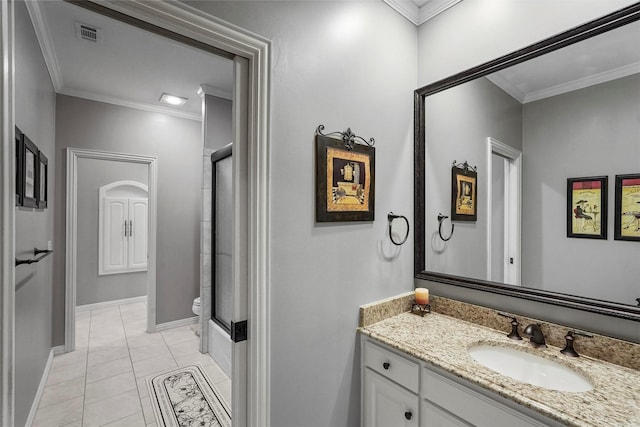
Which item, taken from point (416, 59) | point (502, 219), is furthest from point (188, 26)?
point (502, 219)

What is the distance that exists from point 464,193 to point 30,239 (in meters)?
2.80

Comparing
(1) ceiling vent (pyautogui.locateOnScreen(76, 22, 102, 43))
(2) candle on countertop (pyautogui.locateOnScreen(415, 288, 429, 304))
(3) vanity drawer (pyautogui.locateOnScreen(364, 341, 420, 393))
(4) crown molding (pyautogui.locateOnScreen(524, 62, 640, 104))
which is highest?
(1) ceiling vent (pyautogui.locateOnScreen(76, 22, 102, 43))

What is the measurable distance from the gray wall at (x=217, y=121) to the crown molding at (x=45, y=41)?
1.23 m

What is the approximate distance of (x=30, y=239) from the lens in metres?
1.92

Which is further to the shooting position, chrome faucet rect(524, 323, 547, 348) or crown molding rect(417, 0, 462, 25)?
crown molding rect(417, 0, 462, 25)

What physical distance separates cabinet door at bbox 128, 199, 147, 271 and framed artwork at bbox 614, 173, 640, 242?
18.2 ft

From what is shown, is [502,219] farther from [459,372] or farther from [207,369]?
[207,369]

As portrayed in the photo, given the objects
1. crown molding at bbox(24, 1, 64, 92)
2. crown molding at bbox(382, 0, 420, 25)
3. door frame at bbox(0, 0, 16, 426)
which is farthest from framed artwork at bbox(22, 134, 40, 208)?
crown molding at bbox(382, 0, 420, 25)

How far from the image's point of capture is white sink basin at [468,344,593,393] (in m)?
1.16

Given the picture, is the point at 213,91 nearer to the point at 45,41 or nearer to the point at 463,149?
the point at 45,41

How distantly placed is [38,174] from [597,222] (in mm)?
3313

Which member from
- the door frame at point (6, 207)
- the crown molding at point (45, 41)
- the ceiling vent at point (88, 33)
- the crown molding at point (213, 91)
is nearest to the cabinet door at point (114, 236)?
the crown molding at point (45, 41)

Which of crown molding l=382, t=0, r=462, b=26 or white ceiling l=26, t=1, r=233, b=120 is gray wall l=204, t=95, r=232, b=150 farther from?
crown molding l=382, t=0, r=462, b=26

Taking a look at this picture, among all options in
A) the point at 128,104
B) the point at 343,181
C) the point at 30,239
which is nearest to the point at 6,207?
the point at 343,181
